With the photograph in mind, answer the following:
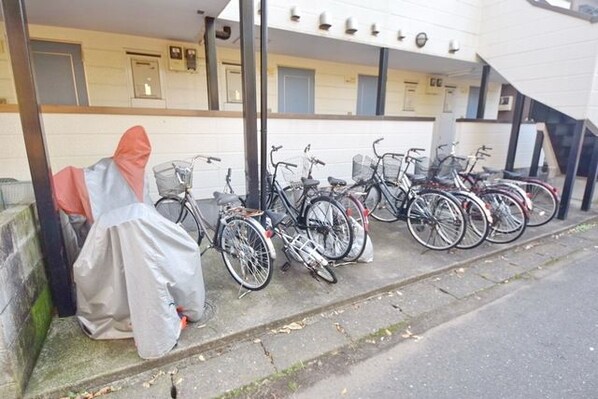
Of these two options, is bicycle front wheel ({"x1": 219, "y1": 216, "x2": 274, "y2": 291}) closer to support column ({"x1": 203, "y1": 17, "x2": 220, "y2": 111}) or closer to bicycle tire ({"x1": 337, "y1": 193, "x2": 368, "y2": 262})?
bicycle tire ({"x1": 337, "y1": 193, "x2": 368, "y2": 262})

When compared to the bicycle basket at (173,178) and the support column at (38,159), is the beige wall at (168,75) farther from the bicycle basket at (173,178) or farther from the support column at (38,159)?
the support column at (38,159)

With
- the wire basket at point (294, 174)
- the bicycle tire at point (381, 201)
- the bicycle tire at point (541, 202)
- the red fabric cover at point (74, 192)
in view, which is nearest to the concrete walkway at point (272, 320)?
the bicycle tire at point (381, 201)

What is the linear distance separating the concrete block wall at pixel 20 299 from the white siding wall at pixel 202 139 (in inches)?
61.1

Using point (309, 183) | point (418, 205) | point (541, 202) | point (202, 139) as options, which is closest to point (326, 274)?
point (309, 183)

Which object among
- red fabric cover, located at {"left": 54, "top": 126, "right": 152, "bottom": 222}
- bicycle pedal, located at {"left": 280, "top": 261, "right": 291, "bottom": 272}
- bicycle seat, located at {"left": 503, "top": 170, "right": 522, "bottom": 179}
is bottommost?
bicycle pedal, located at {"left": 280, "top": 261, "right": 291, "bottom": 272}

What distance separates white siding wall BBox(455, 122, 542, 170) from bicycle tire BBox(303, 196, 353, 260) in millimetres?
4335

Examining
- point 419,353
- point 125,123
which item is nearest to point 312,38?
point 125,123

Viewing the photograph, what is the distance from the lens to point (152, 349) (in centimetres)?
190

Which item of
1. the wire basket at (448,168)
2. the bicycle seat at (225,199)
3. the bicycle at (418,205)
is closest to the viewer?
the bicycle seat at (225,199)

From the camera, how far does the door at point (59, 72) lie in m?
4.48

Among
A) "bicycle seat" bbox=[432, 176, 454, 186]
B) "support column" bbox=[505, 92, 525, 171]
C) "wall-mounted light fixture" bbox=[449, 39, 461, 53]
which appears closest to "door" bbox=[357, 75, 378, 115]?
"wall-mounted light fixture" bbox=[449, 39, 461, 53]

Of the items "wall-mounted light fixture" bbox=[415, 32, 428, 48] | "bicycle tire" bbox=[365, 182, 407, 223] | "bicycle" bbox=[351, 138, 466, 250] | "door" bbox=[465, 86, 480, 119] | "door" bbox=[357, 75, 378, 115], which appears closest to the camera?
"bicycle" bbox=[351, 138, 466, 250]

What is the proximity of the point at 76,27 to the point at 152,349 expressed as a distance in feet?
15.9

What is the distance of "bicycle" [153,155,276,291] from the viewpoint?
264 cm
